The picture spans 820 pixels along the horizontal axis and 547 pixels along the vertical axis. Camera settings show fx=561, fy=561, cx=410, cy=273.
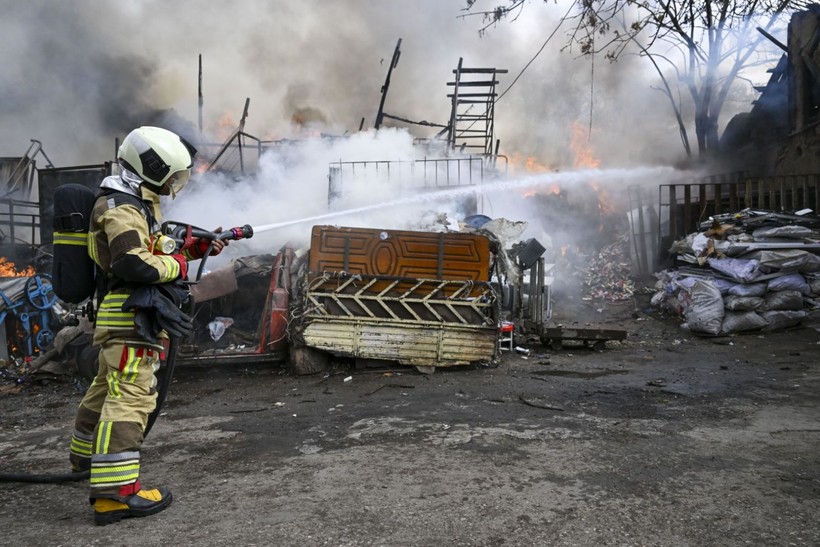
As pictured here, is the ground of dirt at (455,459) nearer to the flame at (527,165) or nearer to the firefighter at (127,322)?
the firefighter at (127,322)

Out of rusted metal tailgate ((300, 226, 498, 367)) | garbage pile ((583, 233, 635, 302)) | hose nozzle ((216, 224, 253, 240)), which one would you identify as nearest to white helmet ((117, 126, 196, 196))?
hose nozzle ((216, 224, 253, 240))

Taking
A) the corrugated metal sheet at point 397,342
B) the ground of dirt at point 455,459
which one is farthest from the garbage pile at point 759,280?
the corrugated metal sheet at point 397,342

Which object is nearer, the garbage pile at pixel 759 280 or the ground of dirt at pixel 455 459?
the ground of dirt at pixel 455 459

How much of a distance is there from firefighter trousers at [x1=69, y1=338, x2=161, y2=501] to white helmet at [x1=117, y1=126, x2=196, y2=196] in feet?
2.70

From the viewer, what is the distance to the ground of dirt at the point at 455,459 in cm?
231

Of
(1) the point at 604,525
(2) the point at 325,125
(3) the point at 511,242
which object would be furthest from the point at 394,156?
(2) the point at 325,125

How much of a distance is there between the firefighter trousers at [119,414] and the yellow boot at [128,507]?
0.09ft

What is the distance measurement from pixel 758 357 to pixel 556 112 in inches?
641

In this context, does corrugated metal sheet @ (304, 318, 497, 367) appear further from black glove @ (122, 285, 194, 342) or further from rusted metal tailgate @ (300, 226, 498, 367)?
black glove @ (122, 285, 194, 342)

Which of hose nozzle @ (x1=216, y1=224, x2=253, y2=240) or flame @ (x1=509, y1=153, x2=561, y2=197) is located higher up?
flame @ (x1=509, y1=153, x2=561, y2=197)

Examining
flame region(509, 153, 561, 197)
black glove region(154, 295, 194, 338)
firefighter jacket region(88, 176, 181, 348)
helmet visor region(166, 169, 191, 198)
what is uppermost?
flame region(509, 153, 561, 197)

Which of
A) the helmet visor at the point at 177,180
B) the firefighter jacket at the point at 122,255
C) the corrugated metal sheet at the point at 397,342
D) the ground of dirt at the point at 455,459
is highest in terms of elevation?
the helmet visor at the point at 177,180

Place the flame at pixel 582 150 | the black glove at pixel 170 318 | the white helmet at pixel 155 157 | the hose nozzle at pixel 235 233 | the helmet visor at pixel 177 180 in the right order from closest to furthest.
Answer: the black glove at pixel 170 318 < the white helmet at pixel 155 157 < the helmet visor at pixel 177 180 < the hose nozzle at pixel 235 233 < the flame at pixel 582 150

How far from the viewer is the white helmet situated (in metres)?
2.77
